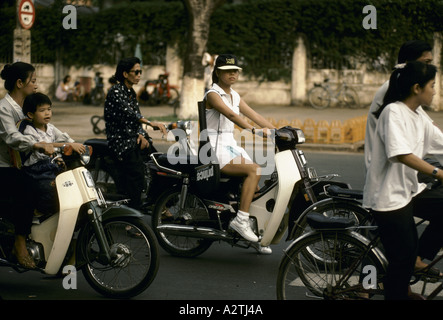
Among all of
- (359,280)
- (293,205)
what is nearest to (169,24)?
(293,205)

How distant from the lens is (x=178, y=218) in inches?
263

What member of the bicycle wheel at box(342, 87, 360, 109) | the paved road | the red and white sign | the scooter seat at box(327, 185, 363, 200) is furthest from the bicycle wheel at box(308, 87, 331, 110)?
the scooter seat at box(327, 185, 363, 200)

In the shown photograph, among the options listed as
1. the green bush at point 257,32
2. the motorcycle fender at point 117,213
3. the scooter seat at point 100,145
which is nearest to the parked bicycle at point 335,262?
the motorcycle fender at point 117,213

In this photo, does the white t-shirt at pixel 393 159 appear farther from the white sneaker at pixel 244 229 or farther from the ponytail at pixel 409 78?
the white sneaker at pixel 244 229

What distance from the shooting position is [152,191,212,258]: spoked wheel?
21.8 feet

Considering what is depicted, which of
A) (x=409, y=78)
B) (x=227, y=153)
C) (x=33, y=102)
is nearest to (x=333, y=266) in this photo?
(x=409, y=78)

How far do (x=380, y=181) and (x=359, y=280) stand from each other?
0.70m

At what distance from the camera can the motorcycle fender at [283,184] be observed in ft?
19.6

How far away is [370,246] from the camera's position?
4320 millimetres

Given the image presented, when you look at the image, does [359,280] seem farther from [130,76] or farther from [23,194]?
[130,76]

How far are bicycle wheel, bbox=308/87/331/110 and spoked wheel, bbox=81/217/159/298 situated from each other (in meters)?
17.3

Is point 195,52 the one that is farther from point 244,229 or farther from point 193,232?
point 244,229

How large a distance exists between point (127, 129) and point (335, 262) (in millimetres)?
3698

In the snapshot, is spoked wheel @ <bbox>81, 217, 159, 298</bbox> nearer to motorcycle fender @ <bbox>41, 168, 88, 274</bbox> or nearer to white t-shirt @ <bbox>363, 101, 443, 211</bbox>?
motorcycle fender @ <bbox>41, 168, 88, 274</bbox>
